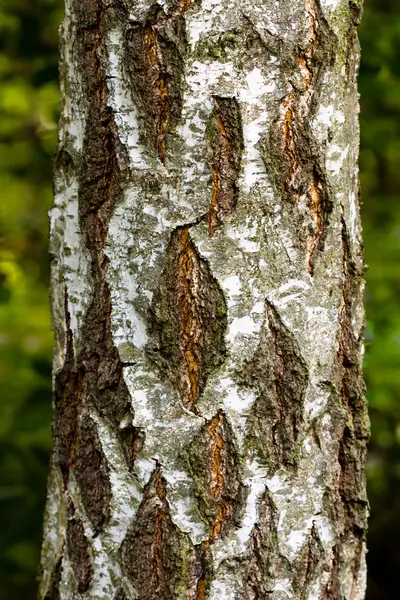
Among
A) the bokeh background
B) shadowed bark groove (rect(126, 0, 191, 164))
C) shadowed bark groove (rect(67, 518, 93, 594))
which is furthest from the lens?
Result: the bokeh background

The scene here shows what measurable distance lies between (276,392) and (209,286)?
0.20m

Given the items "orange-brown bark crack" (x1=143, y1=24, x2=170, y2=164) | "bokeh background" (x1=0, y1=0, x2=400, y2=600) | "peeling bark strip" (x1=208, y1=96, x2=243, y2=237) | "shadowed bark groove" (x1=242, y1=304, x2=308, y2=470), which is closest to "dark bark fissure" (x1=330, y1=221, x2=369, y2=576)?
"shadowed bark groove" (x1=242, y1=304, x2=308, y2=470)

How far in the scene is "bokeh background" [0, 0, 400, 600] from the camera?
2447mm

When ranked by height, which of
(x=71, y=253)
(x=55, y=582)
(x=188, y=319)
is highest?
(x=71, y=253)

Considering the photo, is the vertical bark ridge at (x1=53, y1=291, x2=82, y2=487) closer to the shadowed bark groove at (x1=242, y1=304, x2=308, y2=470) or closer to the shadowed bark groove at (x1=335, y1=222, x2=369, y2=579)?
the shadowed bark groove at (x1=242, y1=304, x2=308, y2=470)

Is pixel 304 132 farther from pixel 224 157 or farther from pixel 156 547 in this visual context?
pixel 156 547

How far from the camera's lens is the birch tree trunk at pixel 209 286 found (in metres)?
1.11

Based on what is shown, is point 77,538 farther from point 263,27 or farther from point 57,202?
point 263,27

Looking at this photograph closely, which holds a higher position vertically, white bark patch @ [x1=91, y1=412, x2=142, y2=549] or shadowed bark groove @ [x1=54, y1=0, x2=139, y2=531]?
shadowed bark groove @ [x1=54, y1=0, x2=139, y2=531]

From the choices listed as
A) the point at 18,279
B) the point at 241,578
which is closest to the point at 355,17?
the point at 241,578

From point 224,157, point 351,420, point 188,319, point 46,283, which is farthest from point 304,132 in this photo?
point 46,283

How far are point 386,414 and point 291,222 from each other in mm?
2065

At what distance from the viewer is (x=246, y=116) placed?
1111 mm

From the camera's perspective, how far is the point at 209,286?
1123 mm
